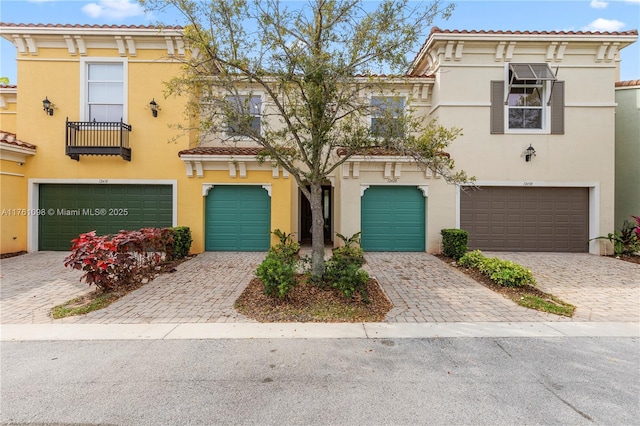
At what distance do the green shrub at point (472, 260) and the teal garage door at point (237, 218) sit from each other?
20.4 feet

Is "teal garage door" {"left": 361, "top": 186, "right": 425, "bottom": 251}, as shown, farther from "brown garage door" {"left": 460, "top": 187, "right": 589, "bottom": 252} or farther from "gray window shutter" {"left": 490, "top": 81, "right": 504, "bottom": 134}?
"gray window shutter" {"left": 490, "top": 81, "right": 504, "bottom": 134}

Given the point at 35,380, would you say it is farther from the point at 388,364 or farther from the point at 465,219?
the point at 465,219

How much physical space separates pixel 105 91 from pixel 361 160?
9116mm

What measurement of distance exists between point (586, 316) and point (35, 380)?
7607mm

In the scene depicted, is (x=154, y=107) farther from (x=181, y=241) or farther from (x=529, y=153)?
(x=529, y=153)

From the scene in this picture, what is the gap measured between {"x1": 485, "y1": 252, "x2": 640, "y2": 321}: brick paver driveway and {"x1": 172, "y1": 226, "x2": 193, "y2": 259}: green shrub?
9.48 meters

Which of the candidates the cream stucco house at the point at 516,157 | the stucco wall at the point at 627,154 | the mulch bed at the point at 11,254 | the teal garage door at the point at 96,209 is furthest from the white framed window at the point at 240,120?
the stucco wall at the point at 627,154

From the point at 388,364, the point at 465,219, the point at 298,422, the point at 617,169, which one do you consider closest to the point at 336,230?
the point at 465,219

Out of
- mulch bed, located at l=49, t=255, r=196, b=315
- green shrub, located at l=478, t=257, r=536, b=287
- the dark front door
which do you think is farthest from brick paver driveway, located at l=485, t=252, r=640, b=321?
mulch bed, located at l=49, t=255, r=196, b=315

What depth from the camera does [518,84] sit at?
10.6 metres

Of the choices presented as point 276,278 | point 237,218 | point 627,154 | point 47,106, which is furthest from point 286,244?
point 627,154

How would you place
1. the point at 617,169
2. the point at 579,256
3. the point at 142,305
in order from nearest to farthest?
the point at 142,305, the point at 579,256, the point at 617,169

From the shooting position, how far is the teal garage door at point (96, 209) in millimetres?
10539

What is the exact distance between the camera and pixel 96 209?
1055 cm
